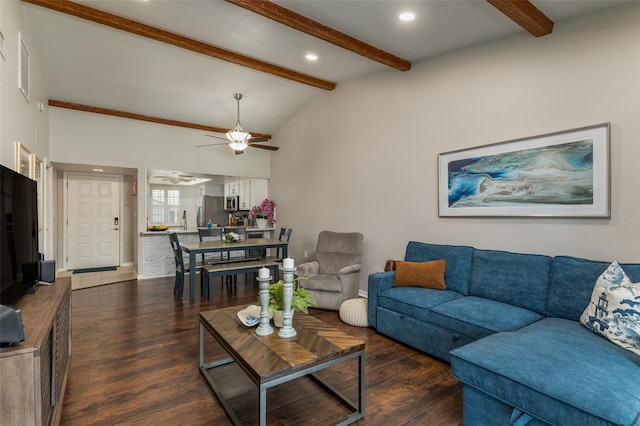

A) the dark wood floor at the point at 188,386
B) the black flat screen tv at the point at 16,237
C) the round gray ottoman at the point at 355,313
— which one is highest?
the black flat screen tv at the point at 16,237

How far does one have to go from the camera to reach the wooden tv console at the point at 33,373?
1294 mm

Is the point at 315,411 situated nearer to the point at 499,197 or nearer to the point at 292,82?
the point at 499,197

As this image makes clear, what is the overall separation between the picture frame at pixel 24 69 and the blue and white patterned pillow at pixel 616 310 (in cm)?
505

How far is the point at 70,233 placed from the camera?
6.63 metres

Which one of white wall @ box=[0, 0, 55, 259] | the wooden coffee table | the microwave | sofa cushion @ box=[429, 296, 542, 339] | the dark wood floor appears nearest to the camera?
the wooden coffee table

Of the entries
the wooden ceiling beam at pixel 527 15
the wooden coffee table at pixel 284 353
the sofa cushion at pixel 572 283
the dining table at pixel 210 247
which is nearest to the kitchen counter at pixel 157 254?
the dining table at pixel 210 247

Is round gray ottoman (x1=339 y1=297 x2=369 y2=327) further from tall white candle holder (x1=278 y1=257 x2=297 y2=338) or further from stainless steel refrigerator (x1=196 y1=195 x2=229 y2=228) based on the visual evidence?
stainless steel refrigerator (x1=196 y1=195 x2=229 y2=228)

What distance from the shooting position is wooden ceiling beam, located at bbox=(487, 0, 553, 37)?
2434mm

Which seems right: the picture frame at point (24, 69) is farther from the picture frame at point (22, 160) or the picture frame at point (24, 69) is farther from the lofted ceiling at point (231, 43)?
the picture frame at point (22, 160)

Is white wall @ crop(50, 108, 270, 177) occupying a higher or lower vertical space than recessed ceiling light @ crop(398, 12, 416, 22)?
lower

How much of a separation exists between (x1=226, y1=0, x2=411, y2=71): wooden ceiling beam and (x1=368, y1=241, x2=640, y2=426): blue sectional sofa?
7.40ft

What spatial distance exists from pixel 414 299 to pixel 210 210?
19.8ft

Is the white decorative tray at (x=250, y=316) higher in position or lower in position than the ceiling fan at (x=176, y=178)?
lower

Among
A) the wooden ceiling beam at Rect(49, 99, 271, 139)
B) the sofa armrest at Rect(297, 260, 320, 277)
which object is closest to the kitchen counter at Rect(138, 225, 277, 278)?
the sofa armrest at Rect(297, 260, 320, 277)
